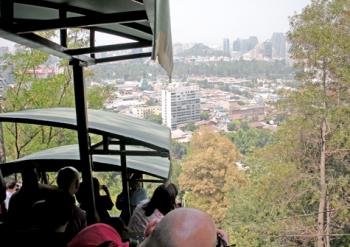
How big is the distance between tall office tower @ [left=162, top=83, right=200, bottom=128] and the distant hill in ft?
47.2

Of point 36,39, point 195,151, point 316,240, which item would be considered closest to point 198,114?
point 195,151

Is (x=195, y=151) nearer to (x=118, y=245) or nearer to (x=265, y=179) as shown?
(x=265, y=179)

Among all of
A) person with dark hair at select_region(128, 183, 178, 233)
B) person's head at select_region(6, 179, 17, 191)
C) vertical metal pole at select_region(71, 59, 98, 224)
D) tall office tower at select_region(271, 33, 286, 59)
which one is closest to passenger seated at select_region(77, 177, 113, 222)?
vertical metal pole at select_region(71, 59, 98, 224)

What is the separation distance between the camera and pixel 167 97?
1072 inches

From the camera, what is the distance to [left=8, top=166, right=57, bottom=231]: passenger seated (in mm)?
1823

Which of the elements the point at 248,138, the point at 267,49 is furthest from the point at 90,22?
the point at 267,49

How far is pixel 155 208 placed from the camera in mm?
2355

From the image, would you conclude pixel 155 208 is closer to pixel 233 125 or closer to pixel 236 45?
pixel 233 125

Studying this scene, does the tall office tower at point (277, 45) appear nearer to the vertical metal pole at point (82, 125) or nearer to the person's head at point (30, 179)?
the vertical metal pole at point (82, 125)

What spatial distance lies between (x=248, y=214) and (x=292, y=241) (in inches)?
81.1

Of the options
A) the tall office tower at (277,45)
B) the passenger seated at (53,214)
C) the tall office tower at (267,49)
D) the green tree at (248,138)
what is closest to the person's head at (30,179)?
the passenger seated at (53,214)

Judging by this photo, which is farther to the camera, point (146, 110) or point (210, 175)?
point (146, 110)

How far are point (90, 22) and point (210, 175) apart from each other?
19.2 metres

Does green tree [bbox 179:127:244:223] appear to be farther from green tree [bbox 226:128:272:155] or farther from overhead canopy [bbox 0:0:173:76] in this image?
overhead canopy [bbox 0:0:173:76]
